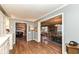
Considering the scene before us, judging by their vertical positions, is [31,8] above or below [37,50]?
above

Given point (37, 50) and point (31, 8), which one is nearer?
point (31, 8)

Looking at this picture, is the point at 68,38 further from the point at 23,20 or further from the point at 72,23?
the point at 23,20

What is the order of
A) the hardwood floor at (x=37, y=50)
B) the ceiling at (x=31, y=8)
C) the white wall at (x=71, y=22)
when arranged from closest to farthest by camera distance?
the white wall at (x=71, y=22)
the ceiling at (x=31, y=8)
the hardwood floor at (x=37, y=50)

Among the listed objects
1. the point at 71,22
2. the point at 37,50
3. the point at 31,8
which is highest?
the point at 31,8

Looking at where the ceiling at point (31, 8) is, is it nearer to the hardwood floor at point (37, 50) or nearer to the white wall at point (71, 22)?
the white wall at point (71, 22)

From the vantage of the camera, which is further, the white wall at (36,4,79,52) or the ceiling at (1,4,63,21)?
the ceiling at (1,4,63,21)

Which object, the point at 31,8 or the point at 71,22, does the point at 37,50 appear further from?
the point at 71,22

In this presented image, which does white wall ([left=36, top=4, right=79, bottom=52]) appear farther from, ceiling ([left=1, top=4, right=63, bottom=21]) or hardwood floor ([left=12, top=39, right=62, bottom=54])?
hardwood floor ([left=12, top=39, right=62, bottom=54])

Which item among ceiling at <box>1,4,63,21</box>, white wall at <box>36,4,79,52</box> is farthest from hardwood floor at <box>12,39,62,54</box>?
ceiling at <box>1,4,63,21</box>

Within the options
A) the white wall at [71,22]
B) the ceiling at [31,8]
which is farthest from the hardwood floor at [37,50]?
the ceiling at [31,8]

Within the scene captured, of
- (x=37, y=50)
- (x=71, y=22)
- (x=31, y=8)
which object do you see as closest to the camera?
(x=71, y=22)

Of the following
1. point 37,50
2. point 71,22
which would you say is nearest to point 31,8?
point 71,22
